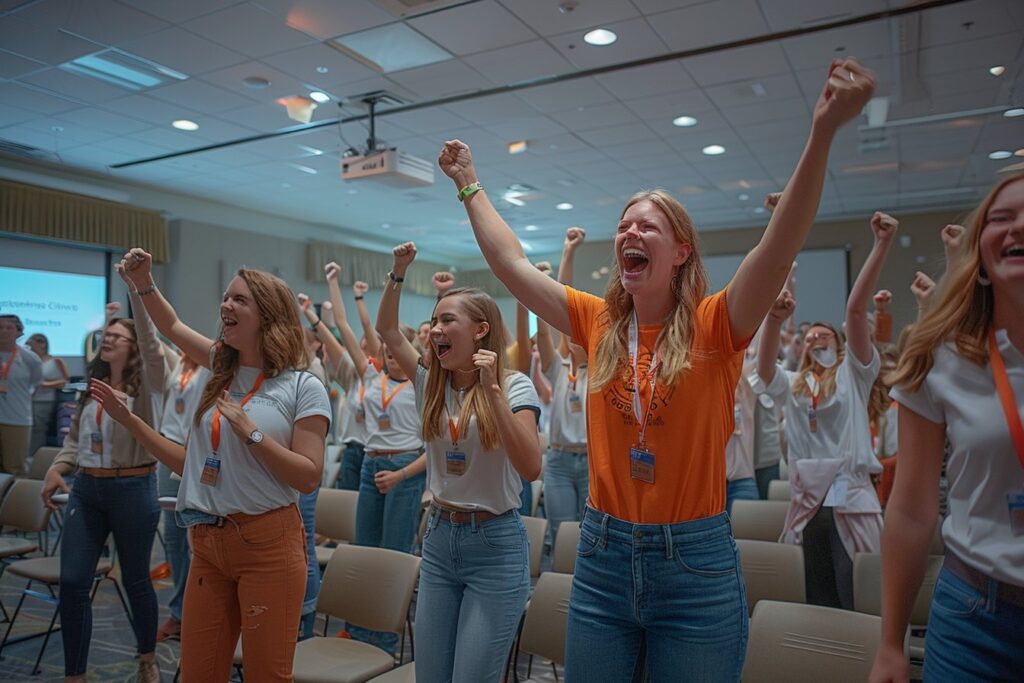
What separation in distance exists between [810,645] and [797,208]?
152 centimetres

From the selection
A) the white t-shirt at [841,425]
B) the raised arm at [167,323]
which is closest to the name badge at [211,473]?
the raised arm at [167,323]

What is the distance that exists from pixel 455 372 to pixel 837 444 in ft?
6.01

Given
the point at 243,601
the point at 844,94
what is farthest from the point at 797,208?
the point at 243,601

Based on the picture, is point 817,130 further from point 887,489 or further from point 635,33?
point 635,33

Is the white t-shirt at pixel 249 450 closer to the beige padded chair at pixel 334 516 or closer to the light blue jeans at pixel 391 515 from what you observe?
the light blue jeans at pixel 391 515

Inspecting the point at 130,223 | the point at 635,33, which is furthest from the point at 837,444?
the point at 130,223

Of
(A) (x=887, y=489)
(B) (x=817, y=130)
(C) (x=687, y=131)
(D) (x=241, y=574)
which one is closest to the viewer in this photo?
(B) (x=817, y=130)

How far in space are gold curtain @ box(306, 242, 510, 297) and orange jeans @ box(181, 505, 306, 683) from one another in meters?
8.64

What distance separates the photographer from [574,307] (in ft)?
5.64

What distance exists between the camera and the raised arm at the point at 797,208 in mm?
1136

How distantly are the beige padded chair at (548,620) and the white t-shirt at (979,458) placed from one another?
5.11 feet

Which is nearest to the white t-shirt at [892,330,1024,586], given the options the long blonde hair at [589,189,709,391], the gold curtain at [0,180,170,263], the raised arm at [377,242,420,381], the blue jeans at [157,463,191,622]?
the long blonde hair at [589,189,709,391]

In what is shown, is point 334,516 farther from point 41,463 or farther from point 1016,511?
point 1016,511

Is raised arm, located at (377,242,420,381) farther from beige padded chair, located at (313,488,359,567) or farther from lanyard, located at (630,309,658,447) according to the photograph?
beige padded chair, located at (313,488,359,567)
